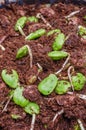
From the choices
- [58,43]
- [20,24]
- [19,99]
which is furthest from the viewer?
[20,24]

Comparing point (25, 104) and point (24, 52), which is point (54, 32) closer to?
point (24, 52)

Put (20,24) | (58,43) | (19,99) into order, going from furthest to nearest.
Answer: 1. (20,24)
2. (58,43)
3. (19,99)

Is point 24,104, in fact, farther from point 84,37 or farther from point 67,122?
point 84,37

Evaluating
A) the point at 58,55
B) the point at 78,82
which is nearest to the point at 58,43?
the point at 58,55

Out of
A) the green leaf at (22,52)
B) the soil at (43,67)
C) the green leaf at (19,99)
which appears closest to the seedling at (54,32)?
the soil at (43,67)

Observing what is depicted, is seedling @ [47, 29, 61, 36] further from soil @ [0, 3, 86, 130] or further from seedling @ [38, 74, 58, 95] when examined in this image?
seedling @ [38, 74, 58, 95]

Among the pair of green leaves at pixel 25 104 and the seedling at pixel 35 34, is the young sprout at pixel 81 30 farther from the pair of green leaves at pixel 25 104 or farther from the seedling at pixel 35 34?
the pair of green leaves at pixel 25 104
